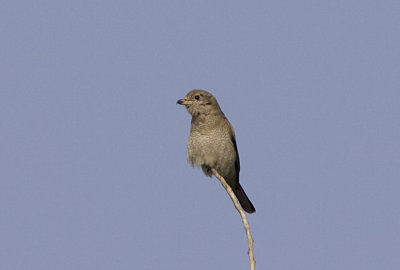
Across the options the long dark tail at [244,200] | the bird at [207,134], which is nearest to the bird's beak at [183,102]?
the bird at [207,134]

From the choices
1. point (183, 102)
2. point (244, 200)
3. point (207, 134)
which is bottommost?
point (244, 200)

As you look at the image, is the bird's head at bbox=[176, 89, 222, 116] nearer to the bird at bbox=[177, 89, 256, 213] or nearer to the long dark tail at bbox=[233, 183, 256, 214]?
the bird at bbox=[177, 89, 256, 213]

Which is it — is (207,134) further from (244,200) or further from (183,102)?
(244,200)

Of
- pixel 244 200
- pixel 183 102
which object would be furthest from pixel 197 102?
pixel 244 200

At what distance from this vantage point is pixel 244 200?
452 inches

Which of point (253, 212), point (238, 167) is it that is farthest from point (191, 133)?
point (253, 212)

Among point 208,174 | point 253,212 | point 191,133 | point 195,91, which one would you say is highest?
point 195,91

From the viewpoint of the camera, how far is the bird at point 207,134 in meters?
10.4

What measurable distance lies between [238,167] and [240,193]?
626mm

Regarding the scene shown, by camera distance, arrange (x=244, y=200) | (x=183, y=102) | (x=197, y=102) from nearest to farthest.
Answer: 1. (x=183, y=102)
2. (x=197, y=102)
3. (x=244, y=200)

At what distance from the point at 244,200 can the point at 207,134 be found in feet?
5.94

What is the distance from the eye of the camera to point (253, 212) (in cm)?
1155

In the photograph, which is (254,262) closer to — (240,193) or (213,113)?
(213,113)

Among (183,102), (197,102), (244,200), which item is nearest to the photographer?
(183,102)
